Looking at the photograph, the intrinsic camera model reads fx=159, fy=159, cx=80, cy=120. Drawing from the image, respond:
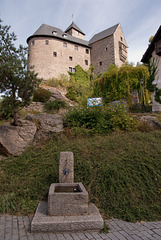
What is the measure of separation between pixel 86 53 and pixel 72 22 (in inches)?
390

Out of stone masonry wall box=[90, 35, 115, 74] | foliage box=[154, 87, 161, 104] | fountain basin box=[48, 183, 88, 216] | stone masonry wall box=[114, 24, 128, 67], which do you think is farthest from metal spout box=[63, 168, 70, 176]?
stone masonry wall box=[114, 24, 128, 67]

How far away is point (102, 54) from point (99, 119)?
2537cm

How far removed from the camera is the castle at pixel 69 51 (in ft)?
84.1

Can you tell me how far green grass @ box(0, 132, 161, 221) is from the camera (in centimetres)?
314

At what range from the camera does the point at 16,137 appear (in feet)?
17.3

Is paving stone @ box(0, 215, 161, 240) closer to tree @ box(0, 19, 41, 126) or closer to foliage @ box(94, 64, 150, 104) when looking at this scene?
tree @ box(0, 19, 41, 126)

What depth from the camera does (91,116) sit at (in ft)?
21.8

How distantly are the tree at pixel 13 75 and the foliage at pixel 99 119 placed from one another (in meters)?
2.07

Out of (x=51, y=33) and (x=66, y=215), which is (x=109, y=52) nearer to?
(x=51, y=33)

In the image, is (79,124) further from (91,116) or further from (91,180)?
(91,180)

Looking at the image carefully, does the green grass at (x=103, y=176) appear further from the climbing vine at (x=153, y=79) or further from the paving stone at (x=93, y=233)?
the climbing vine at (x=153, y=79)

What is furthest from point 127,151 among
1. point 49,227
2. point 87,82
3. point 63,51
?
point 63,51

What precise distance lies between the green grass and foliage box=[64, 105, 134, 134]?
1233 mm

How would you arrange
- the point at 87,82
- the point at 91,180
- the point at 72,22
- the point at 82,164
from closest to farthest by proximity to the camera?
the point at 91,180
the point at 82,164
the point at 87,82
the point at 72,22
